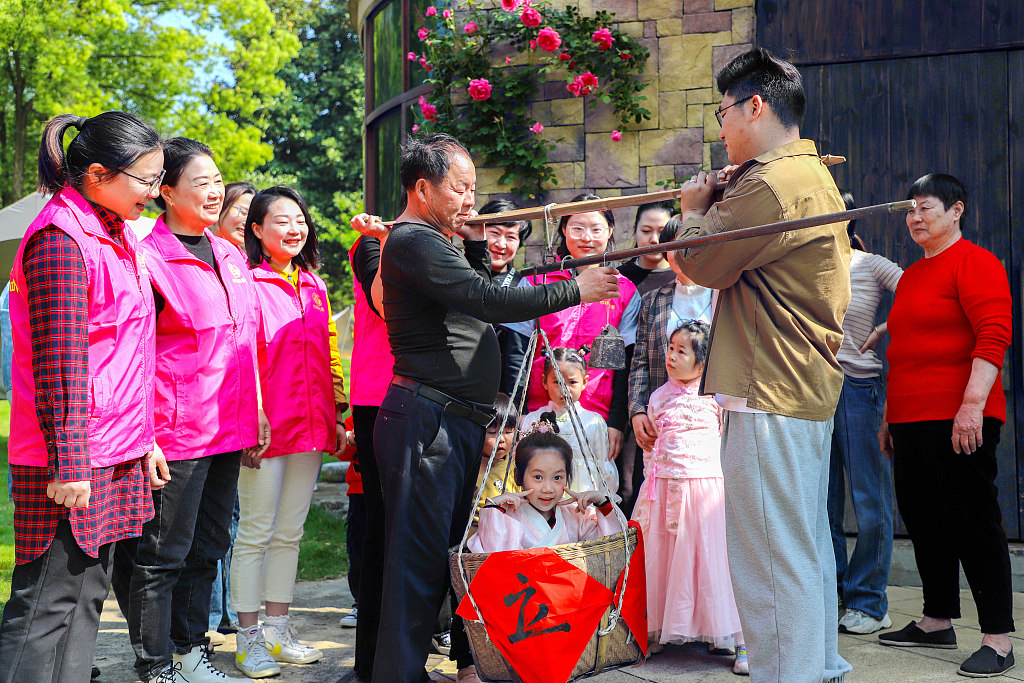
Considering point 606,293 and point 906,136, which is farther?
point 906,136

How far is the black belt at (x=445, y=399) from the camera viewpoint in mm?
2693

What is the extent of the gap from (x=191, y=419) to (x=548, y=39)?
11.0 feet

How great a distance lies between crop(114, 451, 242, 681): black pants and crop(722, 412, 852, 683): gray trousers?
1.88 m

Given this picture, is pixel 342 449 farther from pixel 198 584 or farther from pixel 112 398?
pixel 112 398

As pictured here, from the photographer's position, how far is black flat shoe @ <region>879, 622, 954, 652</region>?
3.63m

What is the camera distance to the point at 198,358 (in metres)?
3.19

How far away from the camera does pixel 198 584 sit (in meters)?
3.35

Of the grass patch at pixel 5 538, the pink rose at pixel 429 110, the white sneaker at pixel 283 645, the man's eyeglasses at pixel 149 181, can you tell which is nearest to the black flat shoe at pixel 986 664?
the white sneaker at pixel 283 645

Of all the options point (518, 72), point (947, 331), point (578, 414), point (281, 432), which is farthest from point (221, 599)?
point (518, 72)

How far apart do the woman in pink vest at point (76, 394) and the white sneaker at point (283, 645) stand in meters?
1.22

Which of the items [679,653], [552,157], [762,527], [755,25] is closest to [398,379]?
[762,527]

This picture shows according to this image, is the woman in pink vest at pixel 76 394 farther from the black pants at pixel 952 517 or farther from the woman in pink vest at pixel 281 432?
the black pants at pixel 952 517

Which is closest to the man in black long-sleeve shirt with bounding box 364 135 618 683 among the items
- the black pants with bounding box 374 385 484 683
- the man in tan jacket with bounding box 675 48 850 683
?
the black pants with bounding box 374 385 484 683

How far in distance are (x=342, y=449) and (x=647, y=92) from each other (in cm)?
300
